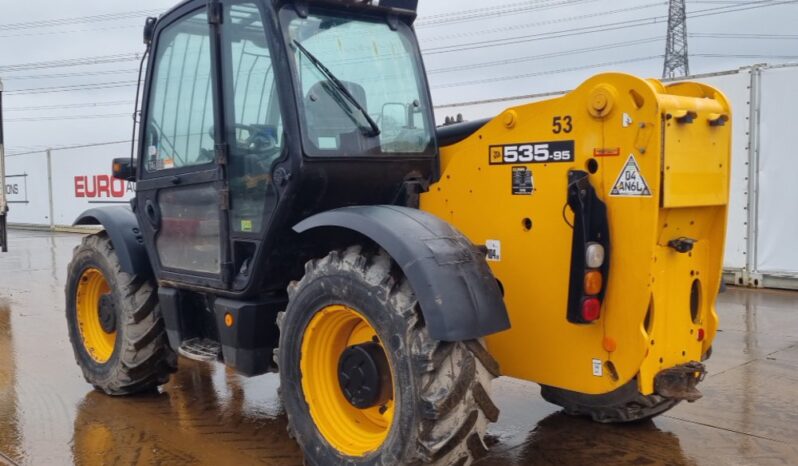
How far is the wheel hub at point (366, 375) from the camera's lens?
139 inches

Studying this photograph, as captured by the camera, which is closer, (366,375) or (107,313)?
(366,375)

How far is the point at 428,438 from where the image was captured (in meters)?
3.19

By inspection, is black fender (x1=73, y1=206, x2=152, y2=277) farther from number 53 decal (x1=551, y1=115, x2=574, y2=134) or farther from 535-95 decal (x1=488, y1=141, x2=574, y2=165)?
number 53 decal (x1=551, y1=115, x2=574, y2=134)

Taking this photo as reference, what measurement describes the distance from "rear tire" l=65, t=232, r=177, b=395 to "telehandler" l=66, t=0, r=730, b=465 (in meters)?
0.33

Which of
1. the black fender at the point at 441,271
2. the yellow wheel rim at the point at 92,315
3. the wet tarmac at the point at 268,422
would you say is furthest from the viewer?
the yellow wheel rim at the point at 92,315

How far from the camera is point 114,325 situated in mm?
5441

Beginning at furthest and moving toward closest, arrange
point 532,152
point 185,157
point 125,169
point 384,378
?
point 125,169 < point 185,157 < point 532,152 < point 384,378

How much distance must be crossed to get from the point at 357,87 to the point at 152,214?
1760 millimetres

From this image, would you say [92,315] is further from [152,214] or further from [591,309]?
[591,309]

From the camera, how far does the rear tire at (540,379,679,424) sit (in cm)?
426

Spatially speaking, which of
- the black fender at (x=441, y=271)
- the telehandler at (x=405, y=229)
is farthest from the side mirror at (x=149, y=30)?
the black fender at (x=441, y=271)

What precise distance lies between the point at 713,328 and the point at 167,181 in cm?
331

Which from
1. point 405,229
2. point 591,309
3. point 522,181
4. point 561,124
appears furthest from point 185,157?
point 591,309

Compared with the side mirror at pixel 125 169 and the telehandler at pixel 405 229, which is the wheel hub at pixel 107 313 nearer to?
the telehandler at pixel 405 229
